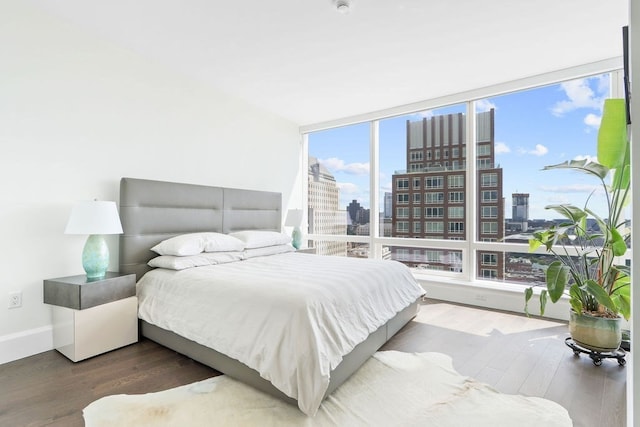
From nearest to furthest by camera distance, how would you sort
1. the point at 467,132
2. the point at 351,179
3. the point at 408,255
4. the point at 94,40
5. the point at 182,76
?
the point at 94,40, the point at 182,76, the point at 467,132, the point at 408,255, the point at 351,179

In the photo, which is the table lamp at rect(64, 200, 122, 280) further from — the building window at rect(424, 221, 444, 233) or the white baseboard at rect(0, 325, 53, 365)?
the building window at rect(424, 221, 444, 233)

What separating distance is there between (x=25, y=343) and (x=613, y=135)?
4670 mm

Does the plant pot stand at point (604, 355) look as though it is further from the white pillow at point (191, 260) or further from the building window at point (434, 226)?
the white pillow at point (191, 260)

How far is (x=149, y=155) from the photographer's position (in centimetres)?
312

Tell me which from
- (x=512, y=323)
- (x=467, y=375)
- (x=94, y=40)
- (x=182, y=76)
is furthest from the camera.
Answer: (x=182, y=76)

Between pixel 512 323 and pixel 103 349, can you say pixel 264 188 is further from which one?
pixel 512 323

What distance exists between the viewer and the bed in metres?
1.66

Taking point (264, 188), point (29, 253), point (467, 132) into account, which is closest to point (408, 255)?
point (467, 132)

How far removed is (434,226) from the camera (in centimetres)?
414

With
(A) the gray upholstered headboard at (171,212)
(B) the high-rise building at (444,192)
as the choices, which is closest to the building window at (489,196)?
(B) the high-rise building at (444,192)

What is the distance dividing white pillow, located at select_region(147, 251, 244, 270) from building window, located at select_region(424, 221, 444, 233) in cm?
257

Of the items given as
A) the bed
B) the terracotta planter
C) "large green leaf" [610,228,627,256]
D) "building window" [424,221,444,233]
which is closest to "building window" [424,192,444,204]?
"building window" [424,221,444,233]

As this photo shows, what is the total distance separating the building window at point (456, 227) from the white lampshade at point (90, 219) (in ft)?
12.1

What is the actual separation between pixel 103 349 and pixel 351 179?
372cm
